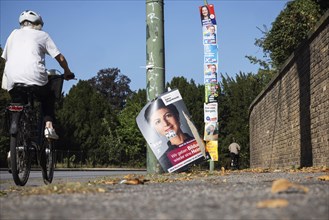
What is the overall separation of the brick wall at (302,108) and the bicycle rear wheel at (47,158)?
4986 mm

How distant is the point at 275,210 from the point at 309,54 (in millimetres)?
8548

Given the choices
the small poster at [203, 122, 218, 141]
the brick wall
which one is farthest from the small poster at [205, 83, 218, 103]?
the brick wall

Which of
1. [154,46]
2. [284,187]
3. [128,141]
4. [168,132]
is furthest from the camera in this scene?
[128,141]

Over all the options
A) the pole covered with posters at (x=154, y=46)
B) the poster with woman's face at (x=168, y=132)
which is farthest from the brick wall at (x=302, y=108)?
the pole covered with posters at (x=154, y=46)

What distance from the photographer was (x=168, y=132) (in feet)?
26.8

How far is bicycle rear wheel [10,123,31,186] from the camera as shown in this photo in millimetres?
5238

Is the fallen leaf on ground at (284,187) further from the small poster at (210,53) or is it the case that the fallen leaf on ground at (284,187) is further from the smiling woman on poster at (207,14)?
the smiling woman on poster at (207,14)

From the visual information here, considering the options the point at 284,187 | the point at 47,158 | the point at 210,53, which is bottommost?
the point at 284,187

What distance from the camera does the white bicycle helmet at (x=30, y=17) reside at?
18.7ft

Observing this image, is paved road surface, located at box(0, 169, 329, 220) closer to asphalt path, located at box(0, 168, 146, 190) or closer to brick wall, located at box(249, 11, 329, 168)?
asphalt path, located at box(0, 168, 146, 190)

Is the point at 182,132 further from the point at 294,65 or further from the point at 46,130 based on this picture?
the point at 294,65

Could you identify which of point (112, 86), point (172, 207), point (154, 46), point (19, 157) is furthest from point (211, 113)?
point (112, 86)

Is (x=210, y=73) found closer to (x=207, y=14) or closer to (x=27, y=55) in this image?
(x=207, y=14)

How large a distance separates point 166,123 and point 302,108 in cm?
438
